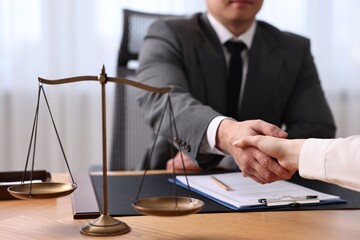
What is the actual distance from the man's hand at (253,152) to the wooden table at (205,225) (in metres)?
0.11

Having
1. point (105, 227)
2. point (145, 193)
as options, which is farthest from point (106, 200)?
point (145, 193)

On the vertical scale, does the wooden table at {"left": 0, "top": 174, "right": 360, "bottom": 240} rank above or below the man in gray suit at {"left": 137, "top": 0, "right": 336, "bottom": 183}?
below

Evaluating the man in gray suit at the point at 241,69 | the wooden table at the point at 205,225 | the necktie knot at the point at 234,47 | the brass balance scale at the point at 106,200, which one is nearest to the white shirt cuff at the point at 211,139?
the man in gray suit at the point at 241,69

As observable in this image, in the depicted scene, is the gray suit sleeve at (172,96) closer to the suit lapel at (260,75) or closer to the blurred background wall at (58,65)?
the suit lapel at (260,75)

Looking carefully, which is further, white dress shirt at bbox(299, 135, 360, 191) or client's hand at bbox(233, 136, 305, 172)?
client's hand at bbox(233, 136, 305, 172)

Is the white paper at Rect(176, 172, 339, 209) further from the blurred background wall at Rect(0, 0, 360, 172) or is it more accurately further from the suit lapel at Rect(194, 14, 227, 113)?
the blurred background wall at Rect(0, 0, 360, 172)

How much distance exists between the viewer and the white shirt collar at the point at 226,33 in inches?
78.9

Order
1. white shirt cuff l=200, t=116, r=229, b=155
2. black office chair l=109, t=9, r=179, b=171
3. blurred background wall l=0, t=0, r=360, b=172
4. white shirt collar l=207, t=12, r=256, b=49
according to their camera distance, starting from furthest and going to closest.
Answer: blurred background wall l=0, t=0, r=360, b=172
black office chair l=109, t=9, r=179, b=171
white shirt collar l=207, t=12, r=256, b=49
white shirt cuff l=200, t=116, r=229, b=155

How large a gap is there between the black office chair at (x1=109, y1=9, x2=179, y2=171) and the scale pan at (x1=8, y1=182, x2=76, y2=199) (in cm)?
113

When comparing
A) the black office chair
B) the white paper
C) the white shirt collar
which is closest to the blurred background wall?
the black office chair

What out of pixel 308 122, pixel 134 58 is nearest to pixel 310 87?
pixel 308 122

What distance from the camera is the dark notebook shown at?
3.49 feet

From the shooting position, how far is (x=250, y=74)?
1963 mm

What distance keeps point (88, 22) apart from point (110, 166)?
40.7 inches
